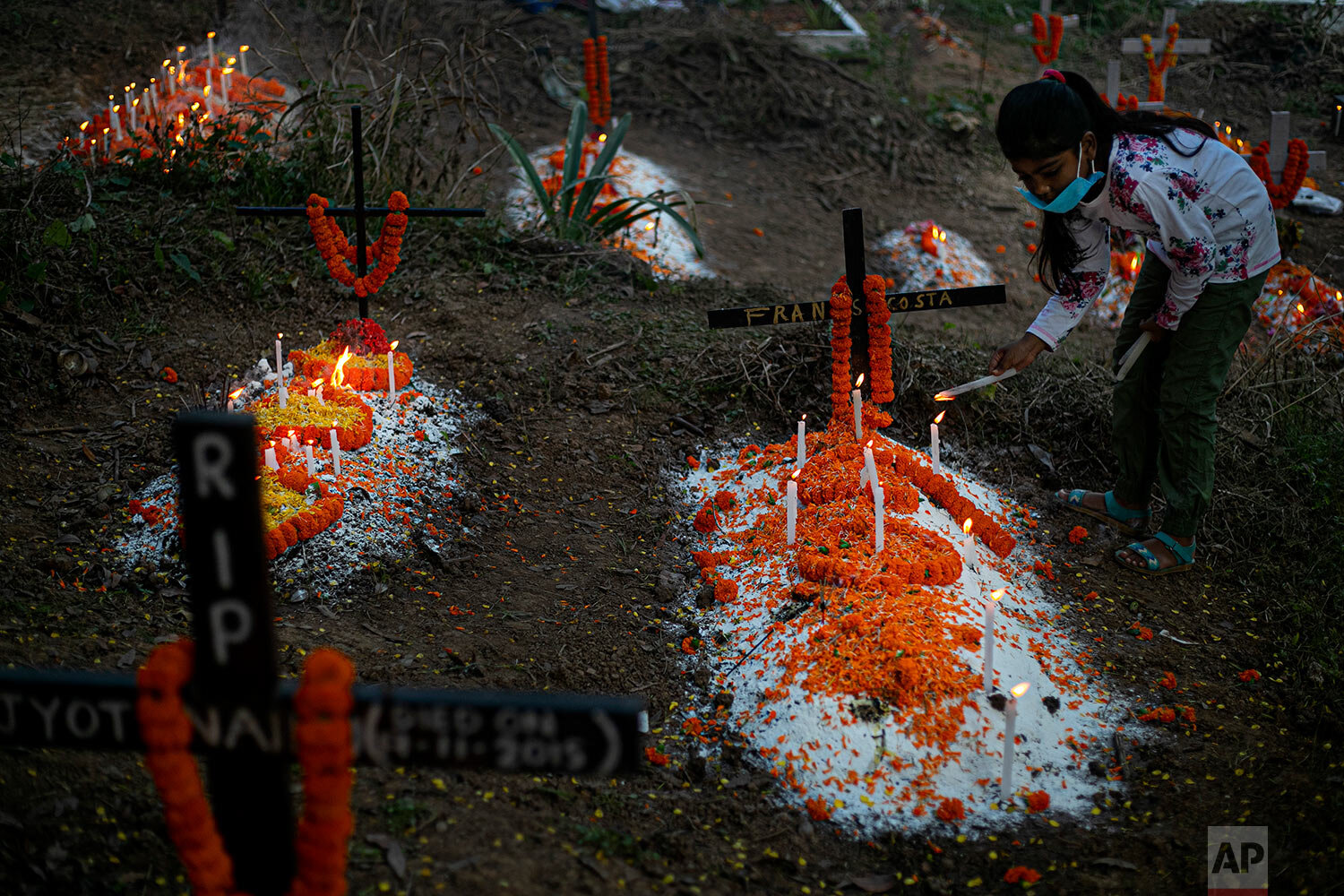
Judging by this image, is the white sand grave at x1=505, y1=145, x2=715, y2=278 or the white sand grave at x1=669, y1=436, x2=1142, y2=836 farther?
the white sand grave at x1=505, y1=145, x2=715, y2=278

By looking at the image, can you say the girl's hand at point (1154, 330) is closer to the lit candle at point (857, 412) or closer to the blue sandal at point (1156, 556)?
the blue sandal at point (1156, 556)

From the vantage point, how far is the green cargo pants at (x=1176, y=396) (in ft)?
11.6

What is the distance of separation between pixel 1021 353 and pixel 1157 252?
2.02ft

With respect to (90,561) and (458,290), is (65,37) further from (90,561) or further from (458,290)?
(90,561)

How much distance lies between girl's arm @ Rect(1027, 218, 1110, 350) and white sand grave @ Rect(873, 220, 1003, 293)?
3.67 metres

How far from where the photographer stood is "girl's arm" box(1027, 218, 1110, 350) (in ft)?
12.1

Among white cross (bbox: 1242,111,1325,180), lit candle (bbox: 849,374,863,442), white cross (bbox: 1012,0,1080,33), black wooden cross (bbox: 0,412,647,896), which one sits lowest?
black wooden cross (bbox: 0,412,647,896)

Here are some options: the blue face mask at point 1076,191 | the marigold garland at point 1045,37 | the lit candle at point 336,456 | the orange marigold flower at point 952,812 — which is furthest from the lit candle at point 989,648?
the marigold garland at point 1045,37

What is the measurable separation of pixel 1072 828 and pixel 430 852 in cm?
171

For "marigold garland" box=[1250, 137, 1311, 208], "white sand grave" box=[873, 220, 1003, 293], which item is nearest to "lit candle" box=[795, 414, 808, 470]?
"white sand grave" box=[873, 220, 1003, 293]

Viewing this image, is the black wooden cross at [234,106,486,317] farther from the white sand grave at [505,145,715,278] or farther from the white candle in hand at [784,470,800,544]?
the white sand grave at [505,145,715,278]

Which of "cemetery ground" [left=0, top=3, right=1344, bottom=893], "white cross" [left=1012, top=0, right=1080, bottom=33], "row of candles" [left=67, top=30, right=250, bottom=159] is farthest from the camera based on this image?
"white cross" [left=1012, top=0, right=1080, bottom=33]

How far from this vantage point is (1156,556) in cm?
392

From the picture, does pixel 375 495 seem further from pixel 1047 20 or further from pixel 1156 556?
pixel 1047 20
